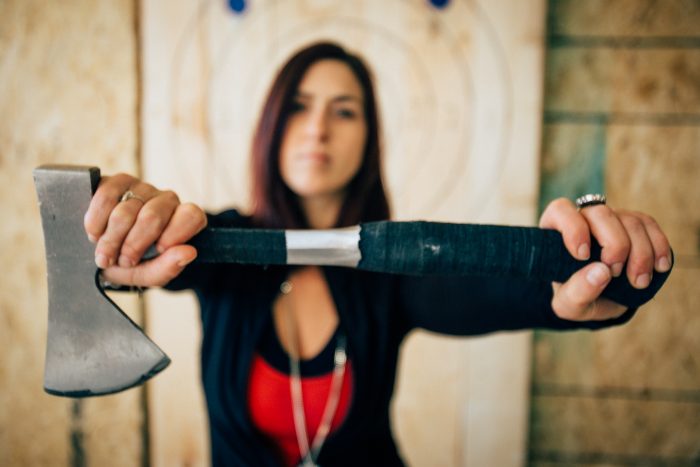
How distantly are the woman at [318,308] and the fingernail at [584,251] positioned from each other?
0.31 feet

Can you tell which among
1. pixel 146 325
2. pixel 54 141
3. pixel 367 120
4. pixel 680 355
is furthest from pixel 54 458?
pixel 680 355

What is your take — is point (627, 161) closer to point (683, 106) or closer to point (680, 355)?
point (683, 106)

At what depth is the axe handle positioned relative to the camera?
13.7 inches

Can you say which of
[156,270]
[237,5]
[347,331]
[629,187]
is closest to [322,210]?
[347,331]

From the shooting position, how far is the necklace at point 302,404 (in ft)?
2.06

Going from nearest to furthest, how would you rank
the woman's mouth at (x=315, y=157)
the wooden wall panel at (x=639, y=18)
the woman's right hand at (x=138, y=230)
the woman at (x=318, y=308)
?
the woman's right hand at (x=138, y=230) < the woman at (x=318, y=308) < the woman's mouth at (x=315, y=157) < the wooden wall panel at (x=639, y=18)

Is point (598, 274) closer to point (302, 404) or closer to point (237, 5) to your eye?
point (302, 404)

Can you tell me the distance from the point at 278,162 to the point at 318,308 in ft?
0.89

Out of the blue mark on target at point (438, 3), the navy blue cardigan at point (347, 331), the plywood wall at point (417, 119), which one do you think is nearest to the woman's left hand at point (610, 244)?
the navy blue cardigan at point (347, 331)

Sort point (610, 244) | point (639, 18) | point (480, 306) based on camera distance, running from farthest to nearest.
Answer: point (639, 18), point (480, 306), point (610, 244)

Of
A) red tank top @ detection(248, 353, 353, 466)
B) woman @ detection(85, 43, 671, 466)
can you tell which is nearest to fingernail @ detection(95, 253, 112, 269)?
woman @ detection(85, 43, 671, 466)

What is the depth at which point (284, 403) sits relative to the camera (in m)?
0.63

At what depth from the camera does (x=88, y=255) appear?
1.14ft

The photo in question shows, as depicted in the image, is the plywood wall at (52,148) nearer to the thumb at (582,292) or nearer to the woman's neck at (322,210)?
the woman's neck at (322,210)
